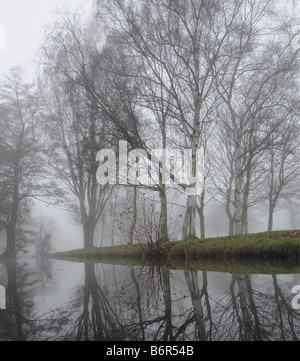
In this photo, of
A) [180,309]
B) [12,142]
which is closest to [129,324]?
[180,309]

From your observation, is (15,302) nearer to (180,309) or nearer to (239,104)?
(180,309)

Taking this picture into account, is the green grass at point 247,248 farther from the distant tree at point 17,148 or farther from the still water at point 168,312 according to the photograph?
the distant tree at point 17,148

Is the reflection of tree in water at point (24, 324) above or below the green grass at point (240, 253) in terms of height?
below

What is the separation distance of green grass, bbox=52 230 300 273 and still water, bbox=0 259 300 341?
1550 millimetres

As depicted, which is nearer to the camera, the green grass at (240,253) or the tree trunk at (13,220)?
the green grass at (240,253)

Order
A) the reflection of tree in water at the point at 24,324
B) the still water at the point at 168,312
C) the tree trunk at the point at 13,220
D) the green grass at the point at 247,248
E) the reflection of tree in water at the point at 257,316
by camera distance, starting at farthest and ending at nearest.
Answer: the tree trunk at the point at 13,220 → the green grass at the point at 247,248 → the reflection of tree in water at the point at 24,324 → the still water at the point at 168,312 → the reflection of tree in water at the point at 257,316

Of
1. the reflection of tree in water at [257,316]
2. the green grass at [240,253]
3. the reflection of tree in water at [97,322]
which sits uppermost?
the green grass at [240,253]

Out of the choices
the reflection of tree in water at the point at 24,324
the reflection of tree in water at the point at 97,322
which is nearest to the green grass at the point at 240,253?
the reflection of tree in water at the point at 97,322

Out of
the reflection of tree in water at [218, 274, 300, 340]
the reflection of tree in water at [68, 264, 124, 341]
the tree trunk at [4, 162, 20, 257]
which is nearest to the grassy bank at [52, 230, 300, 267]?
the reflection of tree in water at [218, 274, 300, 340]

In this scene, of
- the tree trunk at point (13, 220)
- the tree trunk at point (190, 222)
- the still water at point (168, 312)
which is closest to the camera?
the still water at point (168, 312)

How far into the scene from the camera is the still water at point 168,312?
2.75 metres

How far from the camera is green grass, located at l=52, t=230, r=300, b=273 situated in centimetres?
700

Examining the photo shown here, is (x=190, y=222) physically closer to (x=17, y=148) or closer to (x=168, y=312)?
(x=168, y=312)

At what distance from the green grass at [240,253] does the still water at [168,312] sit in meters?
1.55
